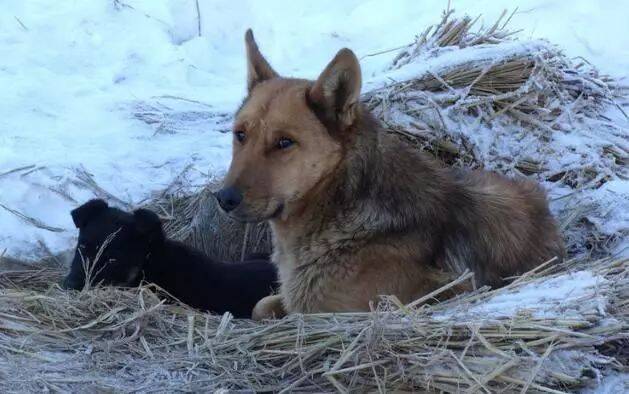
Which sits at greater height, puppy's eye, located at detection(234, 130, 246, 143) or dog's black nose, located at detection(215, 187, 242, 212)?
puppy's eye, located at detection(234, 130, 246, 143)

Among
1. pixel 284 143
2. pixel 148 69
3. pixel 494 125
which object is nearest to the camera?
pixel 284 143

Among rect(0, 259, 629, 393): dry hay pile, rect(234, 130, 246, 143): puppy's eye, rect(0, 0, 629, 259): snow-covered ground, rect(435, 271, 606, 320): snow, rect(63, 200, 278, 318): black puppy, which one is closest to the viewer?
rect(0, 259, 629, 393): dry hay pile

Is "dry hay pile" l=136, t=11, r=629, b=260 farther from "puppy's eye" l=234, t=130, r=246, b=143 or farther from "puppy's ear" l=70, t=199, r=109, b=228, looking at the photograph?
"puppy's eye" l=234, t=130, r=246, b=143

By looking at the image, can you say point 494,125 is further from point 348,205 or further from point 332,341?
point 332,341

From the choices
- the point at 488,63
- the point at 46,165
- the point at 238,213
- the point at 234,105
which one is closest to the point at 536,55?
the point at 488,63

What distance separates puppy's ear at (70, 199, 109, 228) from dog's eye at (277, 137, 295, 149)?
175 centimetres

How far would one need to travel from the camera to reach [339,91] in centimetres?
502

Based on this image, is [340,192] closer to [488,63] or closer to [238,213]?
[238,213]

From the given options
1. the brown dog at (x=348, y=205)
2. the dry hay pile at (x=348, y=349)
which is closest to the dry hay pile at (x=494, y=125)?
the brown dog at (x=348, y=205)

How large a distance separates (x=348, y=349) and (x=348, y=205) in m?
1.42

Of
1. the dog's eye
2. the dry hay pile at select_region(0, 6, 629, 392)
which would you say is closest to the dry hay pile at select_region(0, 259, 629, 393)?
the dry hay pile at select_region(0, 6, 629, 392)

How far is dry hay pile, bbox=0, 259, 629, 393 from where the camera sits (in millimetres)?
3750

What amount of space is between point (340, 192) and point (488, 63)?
287cm

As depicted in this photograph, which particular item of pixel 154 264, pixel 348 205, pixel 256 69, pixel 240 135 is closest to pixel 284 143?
pixel 240 135
